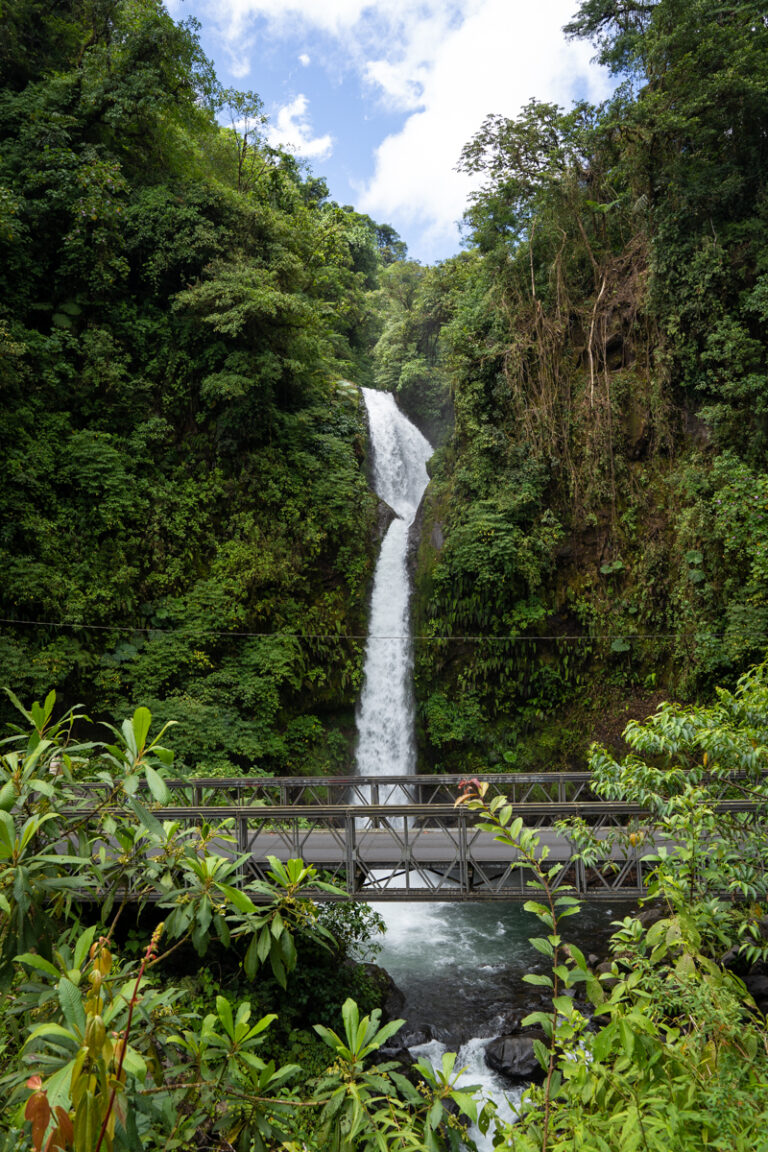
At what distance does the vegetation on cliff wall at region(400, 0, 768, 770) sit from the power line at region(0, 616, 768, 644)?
2.8 inches

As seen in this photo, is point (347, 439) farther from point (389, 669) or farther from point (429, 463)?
point (389, 669)

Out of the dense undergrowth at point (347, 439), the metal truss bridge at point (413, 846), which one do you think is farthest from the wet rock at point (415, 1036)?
the dense undergrowth at point (347, 439)

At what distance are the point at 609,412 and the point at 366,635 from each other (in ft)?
25.6

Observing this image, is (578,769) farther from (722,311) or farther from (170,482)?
(170,482)

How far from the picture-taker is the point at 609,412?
1446 centimetres

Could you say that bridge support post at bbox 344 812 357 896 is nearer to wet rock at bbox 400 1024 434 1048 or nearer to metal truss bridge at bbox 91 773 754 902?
metal truss bridge at bbox 91 773 754 902

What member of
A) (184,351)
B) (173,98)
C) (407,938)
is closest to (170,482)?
(184,351)

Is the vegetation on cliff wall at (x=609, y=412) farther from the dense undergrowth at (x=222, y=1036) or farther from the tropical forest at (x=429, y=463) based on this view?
the dense undergrowth at (x=222, y=1036)

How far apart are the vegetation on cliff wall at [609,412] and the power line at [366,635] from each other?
0.23ft

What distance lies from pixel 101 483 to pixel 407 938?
10.8m

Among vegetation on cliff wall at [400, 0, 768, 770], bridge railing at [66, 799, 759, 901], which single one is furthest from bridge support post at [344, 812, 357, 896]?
vegetation on cliff wall at [400, 0, 768, 770]

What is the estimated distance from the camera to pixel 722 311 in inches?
499

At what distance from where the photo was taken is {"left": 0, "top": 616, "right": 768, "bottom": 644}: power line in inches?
480

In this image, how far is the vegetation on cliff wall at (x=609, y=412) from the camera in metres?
12.2
